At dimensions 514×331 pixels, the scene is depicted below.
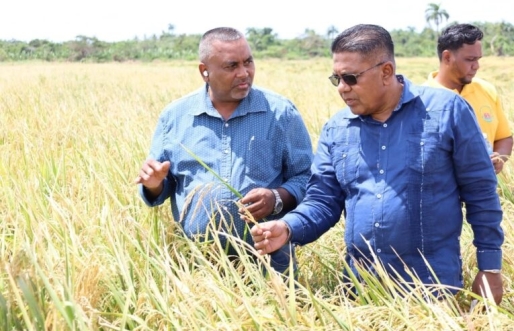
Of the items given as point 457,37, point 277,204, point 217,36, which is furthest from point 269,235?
point 457,37

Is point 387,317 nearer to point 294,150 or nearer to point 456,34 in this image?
point 294,150

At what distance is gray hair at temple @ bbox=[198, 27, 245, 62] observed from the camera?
8.28 feet

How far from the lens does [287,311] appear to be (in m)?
1.55

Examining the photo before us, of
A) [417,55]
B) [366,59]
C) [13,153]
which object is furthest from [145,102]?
[417,55]

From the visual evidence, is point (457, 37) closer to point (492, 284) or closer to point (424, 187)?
point (424, 187)

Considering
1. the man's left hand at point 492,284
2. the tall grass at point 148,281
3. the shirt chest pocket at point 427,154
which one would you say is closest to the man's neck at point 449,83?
the tall grass at point 148,281

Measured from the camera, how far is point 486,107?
3.04 metres

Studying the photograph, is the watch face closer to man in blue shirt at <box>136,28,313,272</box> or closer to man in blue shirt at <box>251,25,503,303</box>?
man in blue shirt at <box>136,28,313,272</box>

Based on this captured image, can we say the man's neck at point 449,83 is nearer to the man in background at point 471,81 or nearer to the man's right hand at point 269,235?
the man in background at point 471,81

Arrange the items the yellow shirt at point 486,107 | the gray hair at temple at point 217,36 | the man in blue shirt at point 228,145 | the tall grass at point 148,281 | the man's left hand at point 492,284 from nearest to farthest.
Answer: the tall grass at point 148,281 < the man's left hand at point 492,284 < the man in blue shirt at point 228,145 < the gray hair at temple at point 217,36 < the yellow shirt at point 486,107

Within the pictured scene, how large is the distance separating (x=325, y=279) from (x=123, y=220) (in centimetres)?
73

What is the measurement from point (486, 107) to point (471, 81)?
150 millimetres

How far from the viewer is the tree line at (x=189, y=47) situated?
139ft

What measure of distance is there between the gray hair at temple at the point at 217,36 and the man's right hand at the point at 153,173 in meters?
0.45
